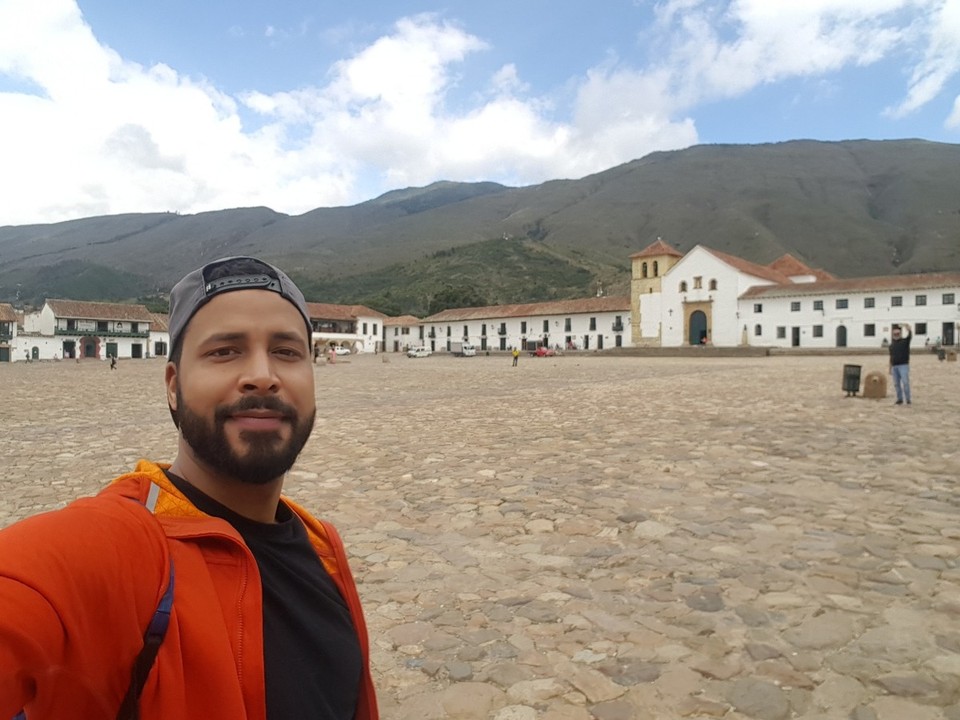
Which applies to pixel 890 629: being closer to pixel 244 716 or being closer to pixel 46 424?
pixel 244 716

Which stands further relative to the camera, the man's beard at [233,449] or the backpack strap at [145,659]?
the man's beard at [233,449]

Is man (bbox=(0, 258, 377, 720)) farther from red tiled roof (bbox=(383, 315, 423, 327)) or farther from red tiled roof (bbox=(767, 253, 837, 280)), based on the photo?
red tiled roof (bbox=(383, 315, 423, 327))

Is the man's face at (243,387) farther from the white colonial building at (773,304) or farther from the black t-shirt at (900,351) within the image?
the white colonial building at (773,304)

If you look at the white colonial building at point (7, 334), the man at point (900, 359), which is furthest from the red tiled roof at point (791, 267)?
the white colonial building at point (7, 334)

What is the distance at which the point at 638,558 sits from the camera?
3887 millimetres

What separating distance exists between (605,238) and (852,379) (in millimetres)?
135263

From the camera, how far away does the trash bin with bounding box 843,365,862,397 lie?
44.0 feet

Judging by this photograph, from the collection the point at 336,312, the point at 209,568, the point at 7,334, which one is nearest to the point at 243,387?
the point at 209,568

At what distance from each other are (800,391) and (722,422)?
6528 millimetres

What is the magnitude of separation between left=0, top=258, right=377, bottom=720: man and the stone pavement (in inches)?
49.8

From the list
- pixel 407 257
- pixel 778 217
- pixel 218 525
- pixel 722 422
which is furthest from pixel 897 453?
pixel 778 217

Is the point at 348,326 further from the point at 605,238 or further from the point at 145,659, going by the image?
the point at 605,238

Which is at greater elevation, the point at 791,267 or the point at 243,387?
the point at 791,267

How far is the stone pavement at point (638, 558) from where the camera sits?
2.50 metres
